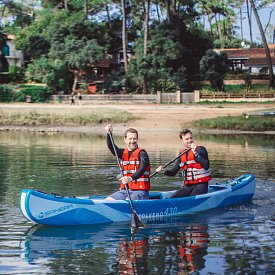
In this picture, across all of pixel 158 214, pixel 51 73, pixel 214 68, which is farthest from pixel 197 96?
pixel 158 214

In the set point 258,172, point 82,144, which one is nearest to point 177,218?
point 258,172

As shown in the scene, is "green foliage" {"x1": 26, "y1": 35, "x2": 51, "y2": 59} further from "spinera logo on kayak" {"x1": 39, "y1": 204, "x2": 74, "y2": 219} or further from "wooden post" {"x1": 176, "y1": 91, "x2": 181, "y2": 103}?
"spinera logo on kayak" {"x1": 39, "y1": 204, "x2": 74, "y2": 219}

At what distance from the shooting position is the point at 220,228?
12477 millimetres

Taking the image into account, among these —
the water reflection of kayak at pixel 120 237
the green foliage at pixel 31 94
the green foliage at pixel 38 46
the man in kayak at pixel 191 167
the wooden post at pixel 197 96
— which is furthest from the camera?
the green foliage at pixel 38 46

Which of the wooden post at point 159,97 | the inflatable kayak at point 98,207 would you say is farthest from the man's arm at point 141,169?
the wooden post at point 159,97

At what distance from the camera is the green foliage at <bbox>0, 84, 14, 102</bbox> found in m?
55.4

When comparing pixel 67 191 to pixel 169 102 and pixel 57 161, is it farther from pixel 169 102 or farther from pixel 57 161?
pixel 169 102

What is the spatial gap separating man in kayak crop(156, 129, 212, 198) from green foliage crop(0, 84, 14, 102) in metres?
43.2

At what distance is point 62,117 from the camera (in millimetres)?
40594

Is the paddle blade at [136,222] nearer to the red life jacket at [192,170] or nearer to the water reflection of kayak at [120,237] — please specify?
the water reflection of kayak at [120,237]

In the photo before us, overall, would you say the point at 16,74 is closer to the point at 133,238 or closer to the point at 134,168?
the point at 134,168

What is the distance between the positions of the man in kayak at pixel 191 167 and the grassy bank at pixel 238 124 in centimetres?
2380

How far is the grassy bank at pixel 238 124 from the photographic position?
3738cm

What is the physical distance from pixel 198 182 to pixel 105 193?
10.9 feet
